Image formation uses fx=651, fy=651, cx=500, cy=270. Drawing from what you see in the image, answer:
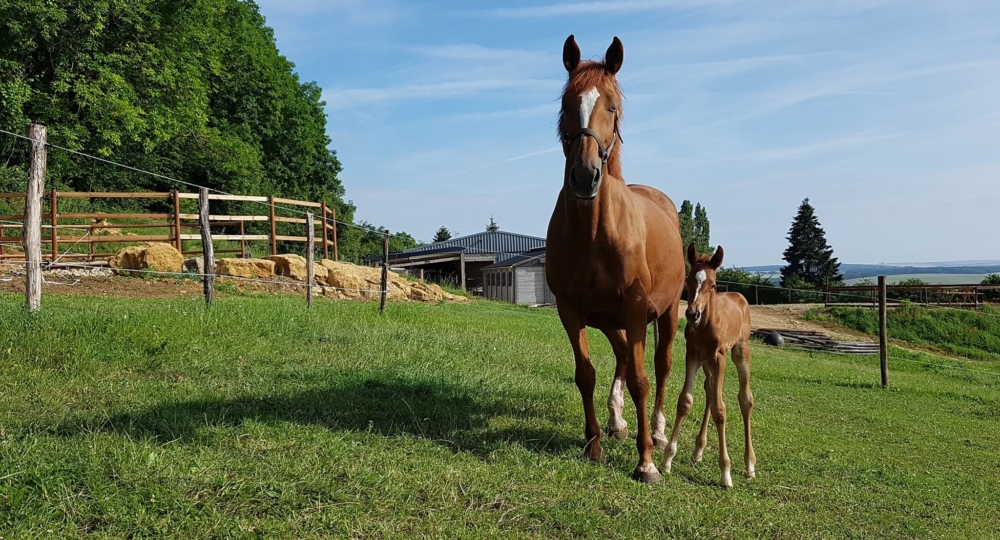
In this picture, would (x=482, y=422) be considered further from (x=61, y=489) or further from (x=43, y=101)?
(x=43, y=101)

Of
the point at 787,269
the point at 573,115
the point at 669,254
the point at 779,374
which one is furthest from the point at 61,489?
the point at 787,269

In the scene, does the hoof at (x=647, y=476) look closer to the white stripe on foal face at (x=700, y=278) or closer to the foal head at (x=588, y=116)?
the white stripe on foal face at (x=700, y=278)

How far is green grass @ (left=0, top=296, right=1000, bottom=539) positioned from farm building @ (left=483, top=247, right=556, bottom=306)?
28.7 metres

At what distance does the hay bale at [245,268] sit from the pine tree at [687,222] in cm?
3816

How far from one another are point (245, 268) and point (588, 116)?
599 inches

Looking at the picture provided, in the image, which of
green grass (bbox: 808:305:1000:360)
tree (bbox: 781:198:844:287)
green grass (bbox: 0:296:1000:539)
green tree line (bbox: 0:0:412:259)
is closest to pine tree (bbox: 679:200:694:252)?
tree (bbox: 781:198:844:287)

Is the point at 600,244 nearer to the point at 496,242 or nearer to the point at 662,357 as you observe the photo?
the point at 662,357

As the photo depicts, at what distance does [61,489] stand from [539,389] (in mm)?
4838

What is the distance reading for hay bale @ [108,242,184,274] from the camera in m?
16.1

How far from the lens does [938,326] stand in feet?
92.7

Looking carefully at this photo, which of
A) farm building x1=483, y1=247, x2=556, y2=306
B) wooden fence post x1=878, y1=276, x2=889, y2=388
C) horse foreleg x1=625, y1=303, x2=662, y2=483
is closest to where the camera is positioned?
horse foreleg x1=625, y1=303, x2=662, y2=483

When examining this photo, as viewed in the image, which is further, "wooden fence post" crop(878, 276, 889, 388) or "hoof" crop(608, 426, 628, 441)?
"wooden fence post" crop(878, 276, 889, 388)

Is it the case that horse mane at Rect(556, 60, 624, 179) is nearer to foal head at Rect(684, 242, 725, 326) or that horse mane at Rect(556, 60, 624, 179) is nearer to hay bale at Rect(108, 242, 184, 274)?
foal head at Rect(684, 242, 725, 326)

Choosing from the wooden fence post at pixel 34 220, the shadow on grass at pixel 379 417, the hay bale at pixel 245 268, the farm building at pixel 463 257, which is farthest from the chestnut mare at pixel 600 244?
the farm building at pixel 463 257
